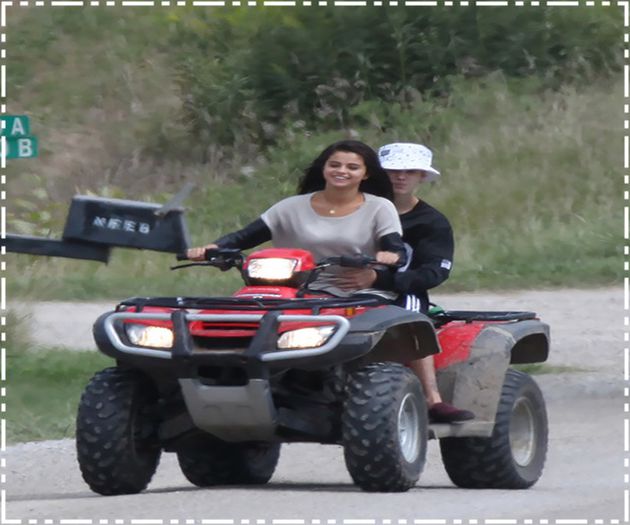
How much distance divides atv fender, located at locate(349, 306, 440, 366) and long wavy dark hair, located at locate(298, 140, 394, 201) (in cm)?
88

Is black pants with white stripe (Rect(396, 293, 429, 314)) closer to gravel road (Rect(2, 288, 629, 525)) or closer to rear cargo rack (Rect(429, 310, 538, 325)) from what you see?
rear cargo rack (Rect(429, 310, 538, 325))

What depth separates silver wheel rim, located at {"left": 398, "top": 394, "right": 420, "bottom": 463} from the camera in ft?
26.9

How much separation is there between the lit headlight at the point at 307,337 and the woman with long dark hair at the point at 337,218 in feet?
2.09

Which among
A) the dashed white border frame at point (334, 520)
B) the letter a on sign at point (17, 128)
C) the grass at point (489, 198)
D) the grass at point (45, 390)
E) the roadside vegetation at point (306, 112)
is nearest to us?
the dashed white border frame at point (334, 520)

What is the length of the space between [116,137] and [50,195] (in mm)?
2192

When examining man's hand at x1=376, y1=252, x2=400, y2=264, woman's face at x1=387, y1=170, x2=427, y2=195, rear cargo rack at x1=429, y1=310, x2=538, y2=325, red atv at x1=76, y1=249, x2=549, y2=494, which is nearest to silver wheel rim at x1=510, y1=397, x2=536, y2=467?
red atv at x1=76, y1=249, x2=549, y2=494

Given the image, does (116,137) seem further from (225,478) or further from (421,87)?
(225,478)

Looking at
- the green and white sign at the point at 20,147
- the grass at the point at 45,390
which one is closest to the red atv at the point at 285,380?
the grass at the point at 45,390

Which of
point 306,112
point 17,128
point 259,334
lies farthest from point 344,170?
point 306,112

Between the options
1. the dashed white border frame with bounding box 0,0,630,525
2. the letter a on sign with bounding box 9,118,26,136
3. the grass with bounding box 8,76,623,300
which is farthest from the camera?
the grass with bounding box 8,76,623,300

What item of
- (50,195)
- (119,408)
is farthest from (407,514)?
(50,195)

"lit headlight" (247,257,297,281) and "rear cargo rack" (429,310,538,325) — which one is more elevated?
"lit headlight" (247,257,297,281)

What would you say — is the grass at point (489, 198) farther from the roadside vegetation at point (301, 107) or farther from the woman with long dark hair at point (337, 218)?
the woman with long dark hair at point (337, 218)

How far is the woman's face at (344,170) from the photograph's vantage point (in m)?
8.75
